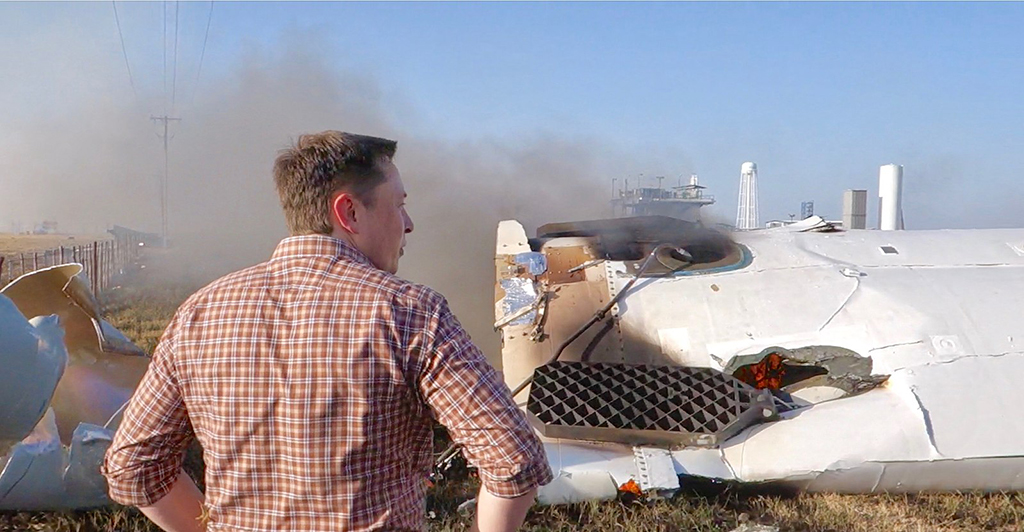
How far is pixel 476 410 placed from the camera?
1358 mm

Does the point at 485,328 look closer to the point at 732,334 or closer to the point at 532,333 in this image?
the point at 532,333

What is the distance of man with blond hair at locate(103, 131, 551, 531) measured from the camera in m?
1.36

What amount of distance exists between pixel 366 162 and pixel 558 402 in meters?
2.91

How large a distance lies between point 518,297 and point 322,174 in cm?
358

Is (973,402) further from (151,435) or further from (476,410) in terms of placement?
(151,435)

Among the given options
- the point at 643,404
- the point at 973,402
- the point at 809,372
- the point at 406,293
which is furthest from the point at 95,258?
the point at 406,293

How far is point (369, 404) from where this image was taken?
138 centimetres

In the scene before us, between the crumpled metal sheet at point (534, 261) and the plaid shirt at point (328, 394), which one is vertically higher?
the plaid shirt at point (328, 394)

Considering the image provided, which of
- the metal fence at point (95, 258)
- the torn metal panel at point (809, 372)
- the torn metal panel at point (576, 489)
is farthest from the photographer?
the metal fence at point (95, 258)

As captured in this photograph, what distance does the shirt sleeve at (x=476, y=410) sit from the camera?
53.2 inches

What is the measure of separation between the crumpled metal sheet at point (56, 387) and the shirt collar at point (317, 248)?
2.45 metres

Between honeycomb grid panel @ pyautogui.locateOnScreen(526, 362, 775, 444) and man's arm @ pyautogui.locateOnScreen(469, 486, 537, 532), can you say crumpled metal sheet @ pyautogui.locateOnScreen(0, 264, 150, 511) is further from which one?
man's arm @ pyautogui.locateOnScreen(469, 486, 537, 532)

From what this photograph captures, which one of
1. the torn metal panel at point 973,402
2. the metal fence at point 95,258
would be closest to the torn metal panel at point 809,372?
the torn metal panel at point 973,402

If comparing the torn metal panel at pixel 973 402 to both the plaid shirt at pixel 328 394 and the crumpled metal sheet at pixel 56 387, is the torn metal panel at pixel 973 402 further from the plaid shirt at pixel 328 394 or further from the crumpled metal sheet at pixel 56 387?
the crumpled metal sheet at pixel 56 387
